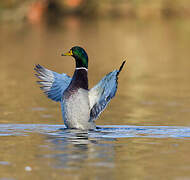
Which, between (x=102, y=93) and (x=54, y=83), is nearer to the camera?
(x=102, y=93)

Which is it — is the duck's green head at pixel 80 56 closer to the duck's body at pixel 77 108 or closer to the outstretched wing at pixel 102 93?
the duck's body at pixel 77 108

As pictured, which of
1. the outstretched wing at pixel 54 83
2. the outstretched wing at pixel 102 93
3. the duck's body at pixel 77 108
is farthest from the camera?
the outstretched wing at pixel 54 83

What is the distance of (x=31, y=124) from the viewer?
10.8 meters

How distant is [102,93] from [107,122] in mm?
1366

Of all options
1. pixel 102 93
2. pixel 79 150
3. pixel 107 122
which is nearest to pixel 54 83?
pixel 107 122

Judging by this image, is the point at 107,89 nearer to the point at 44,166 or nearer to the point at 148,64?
the point at 44,166

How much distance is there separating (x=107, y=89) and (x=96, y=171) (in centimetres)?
267

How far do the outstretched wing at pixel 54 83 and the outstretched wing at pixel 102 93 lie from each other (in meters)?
1.06

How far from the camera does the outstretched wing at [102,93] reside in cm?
988

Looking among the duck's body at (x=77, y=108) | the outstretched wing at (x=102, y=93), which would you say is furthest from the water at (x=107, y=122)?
the outstretched wing at (x=102, y=93)

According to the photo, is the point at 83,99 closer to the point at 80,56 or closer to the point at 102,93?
the point at 102,93

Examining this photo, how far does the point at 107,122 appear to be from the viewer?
11.3 m

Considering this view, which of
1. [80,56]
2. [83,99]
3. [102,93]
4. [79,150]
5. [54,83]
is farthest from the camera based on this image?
[54,83]

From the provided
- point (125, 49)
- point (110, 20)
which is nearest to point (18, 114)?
point (125, 49)
